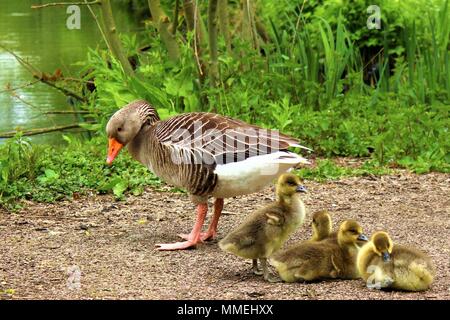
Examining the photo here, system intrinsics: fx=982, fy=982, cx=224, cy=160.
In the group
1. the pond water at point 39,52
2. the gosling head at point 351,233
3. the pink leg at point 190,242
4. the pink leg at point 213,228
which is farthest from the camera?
the pond water at point 39,52

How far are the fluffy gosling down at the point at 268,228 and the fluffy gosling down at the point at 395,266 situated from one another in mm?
662

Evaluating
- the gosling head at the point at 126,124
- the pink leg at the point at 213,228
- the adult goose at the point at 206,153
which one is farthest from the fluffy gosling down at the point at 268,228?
the gosling head at the point at 126,124

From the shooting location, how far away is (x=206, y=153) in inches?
258

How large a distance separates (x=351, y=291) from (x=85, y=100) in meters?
6.14

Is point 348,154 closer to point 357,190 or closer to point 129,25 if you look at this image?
point 357,190

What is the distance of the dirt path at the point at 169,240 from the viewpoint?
562 cm

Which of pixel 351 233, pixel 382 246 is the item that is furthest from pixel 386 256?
pixel 351 233

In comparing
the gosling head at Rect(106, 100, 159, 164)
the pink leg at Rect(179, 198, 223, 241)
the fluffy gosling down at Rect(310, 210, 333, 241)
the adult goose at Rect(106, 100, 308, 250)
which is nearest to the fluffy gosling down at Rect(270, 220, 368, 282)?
the fluffy gosling down at Rect(310, 210, 333, 241)

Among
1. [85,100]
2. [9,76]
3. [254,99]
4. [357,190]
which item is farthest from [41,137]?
[357,190]

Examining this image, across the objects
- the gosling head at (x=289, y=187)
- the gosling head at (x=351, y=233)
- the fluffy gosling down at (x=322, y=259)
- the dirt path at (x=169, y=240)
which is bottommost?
the dirt path at (x=169, y=240)

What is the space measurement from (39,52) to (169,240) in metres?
9.74

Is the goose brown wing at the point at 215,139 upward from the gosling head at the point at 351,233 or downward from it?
upward

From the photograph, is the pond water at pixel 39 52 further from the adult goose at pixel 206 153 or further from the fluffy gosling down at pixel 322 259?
the fluffy gosling down at pixel 322 259
